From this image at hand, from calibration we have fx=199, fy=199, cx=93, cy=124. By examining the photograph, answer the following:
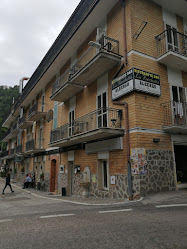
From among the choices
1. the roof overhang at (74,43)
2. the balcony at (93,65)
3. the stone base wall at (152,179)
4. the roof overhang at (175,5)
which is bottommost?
the stone base wall at (152,179)

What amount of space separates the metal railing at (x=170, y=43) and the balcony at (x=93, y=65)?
2141 mm

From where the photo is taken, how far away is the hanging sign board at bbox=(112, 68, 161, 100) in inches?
336

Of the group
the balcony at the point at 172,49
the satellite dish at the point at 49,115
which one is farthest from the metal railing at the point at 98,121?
the satellite dish at the point at 49,115

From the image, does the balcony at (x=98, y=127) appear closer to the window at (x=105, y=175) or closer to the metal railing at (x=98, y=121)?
the metal railing at (x=98, y=121)

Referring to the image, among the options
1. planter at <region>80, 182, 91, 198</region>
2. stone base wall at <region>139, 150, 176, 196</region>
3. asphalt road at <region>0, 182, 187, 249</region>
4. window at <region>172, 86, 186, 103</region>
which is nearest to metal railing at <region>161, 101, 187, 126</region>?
window at <region>172, 86, 186, 103</region>

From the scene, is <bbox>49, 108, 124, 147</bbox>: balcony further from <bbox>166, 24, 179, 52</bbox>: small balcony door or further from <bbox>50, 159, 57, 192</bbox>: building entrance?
<bbox>166, 24, 179, 52</bbox>: small balcony door

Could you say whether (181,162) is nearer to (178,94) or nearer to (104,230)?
(178,94)

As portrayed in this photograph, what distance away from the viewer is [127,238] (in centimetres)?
382

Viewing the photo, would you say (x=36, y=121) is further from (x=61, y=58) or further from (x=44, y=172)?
(x=61, y=58)

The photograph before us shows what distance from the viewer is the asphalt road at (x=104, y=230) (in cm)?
364

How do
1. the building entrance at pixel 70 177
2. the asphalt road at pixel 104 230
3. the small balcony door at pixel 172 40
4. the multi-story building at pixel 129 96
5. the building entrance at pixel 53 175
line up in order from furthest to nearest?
the building entrance at pixel 53 175
the building entrance at pixel 70 177
the small balcony door at pixel 172 40
the multi-story building at pixel 129 96
the asphalt road at pixel 104 230

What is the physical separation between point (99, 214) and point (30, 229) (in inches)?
78.7

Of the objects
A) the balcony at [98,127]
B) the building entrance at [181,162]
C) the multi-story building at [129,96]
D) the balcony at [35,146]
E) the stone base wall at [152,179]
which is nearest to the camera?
the stone base wall at [152,179]

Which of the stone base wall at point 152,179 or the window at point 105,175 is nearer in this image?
the stone base wall at point 152,179
